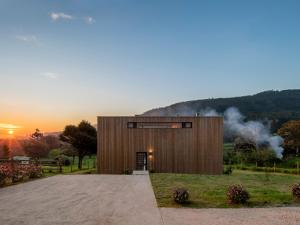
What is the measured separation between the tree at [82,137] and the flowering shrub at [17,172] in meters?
20.2

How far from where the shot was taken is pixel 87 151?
→ 40.1 metres

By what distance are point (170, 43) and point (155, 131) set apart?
7654 mm

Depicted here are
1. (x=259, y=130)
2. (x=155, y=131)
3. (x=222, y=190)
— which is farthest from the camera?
(x=259, y=130)

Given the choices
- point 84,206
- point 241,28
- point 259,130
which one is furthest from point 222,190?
point 259,130

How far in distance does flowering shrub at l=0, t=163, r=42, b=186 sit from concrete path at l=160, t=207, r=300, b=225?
897cm

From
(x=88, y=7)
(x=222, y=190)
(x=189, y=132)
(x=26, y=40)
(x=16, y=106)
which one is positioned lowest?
(x=222, y=190)

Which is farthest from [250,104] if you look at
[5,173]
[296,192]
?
[296,192]

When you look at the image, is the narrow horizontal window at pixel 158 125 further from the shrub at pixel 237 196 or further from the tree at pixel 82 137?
the shrub at pixel 237 196

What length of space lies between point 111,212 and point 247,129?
5765cm

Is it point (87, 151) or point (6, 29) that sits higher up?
point (6, 29)

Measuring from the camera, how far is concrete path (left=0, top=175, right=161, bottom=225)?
27.5 feet

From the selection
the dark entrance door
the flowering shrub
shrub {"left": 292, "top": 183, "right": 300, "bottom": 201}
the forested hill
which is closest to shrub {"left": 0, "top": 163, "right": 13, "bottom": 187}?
the flowering shrub

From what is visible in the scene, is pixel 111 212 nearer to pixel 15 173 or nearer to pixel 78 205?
pixel 78 205

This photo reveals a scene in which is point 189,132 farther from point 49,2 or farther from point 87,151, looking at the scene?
point 87,151
